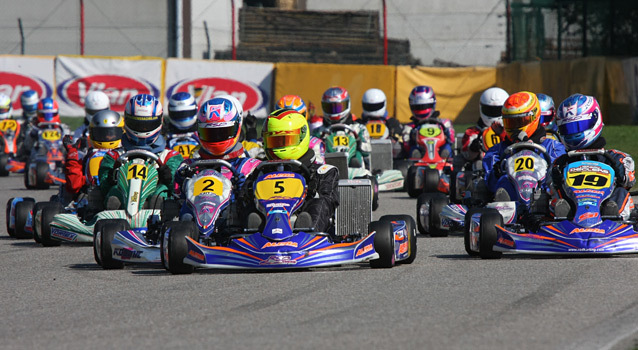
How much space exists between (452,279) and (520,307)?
1240 millimetres

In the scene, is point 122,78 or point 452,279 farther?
point 122,78

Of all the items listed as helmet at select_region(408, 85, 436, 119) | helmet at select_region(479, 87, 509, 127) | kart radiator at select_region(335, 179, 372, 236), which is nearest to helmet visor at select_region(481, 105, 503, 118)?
helmet at select_region(479, 87, 509, 127)

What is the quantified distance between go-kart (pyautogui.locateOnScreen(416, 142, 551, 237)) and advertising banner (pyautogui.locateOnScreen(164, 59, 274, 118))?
1545 centimetres

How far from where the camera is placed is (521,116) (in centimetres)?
1086

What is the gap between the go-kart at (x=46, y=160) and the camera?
59.0ft

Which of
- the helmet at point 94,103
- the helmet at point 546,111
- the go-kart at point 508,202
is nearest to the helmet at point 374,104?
the helmet at point 94,103

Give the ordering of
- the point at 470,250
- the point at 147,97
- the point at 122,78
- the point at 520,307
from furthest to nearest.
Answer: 1. the point at 122,78
2. the point at 147,97
3. the point at 470,250
4. the point at 520,307

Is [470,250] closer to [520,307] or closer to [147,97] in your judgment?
[520,307]

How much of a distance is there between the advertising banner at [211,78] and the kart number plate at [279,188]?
1784 cm

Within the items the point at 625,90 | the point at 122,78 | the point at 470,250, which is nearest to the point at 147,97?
the point at 470,250

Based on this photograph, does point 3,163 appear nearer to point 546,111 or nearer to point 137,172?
point 137,172

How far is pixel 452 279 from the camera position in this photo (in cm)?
755

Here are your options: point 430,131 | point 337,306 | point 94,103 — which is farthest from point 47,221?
point 430,131

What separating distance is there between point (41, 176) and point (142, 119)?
737 centimetres
